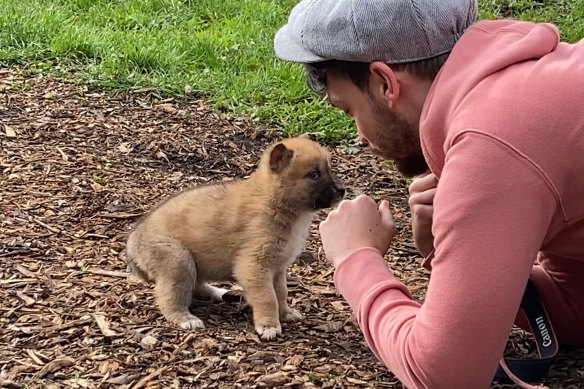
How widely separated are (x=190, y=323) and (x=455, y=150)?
2.35m

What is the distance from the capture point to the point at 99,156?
683cm

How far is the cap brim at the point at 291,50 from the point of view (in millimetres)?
3145

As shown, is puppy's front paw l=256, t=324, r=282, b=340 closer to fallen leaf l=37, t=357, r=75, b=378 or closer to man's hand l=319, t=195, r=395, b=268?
fallen leaf l=37, t=357, r=75, b=378

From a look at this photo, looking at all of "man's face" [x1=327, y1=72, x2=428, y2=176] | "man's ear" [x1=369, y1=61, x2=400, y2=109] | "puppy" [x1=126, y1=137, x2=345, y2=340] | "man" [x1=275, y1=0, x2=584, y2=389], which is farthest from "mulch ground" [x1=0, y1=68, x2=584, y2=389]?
"man's ear" [x1=369, y1=61, x2=400, y2=109]

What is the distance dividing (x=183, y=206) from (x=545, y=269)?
79.6 inches

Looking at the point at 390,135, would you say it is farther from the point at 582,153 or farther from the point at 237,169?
the point at 237,169

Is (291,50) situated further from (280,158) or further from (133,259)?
(133,259)

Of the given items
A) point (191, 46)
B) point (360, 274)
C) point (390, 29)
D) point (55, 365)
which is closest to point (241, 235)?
point (55, 365)

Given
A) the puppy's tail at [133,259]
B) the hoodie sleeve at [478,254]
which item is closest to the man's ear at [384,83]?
the hoodie sleeve at [478,254]

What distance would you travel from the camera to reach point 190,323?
4.59 meters

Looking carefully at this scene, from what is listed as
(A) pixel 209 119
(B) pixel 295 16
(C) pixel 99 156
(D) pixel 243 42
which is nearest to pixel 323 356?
(B) pixel 295 16

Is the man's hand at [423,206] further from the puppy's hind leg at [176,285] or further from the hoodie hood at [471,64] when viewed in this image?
the puppy's hind leg at [176,285]

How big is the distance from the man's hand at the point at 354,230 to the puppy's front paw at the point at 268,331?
121 cm

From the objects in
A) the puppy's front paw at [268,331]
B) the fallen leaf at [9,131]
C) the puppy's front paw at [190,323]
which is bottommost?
the fallen leaf at [9,131]
